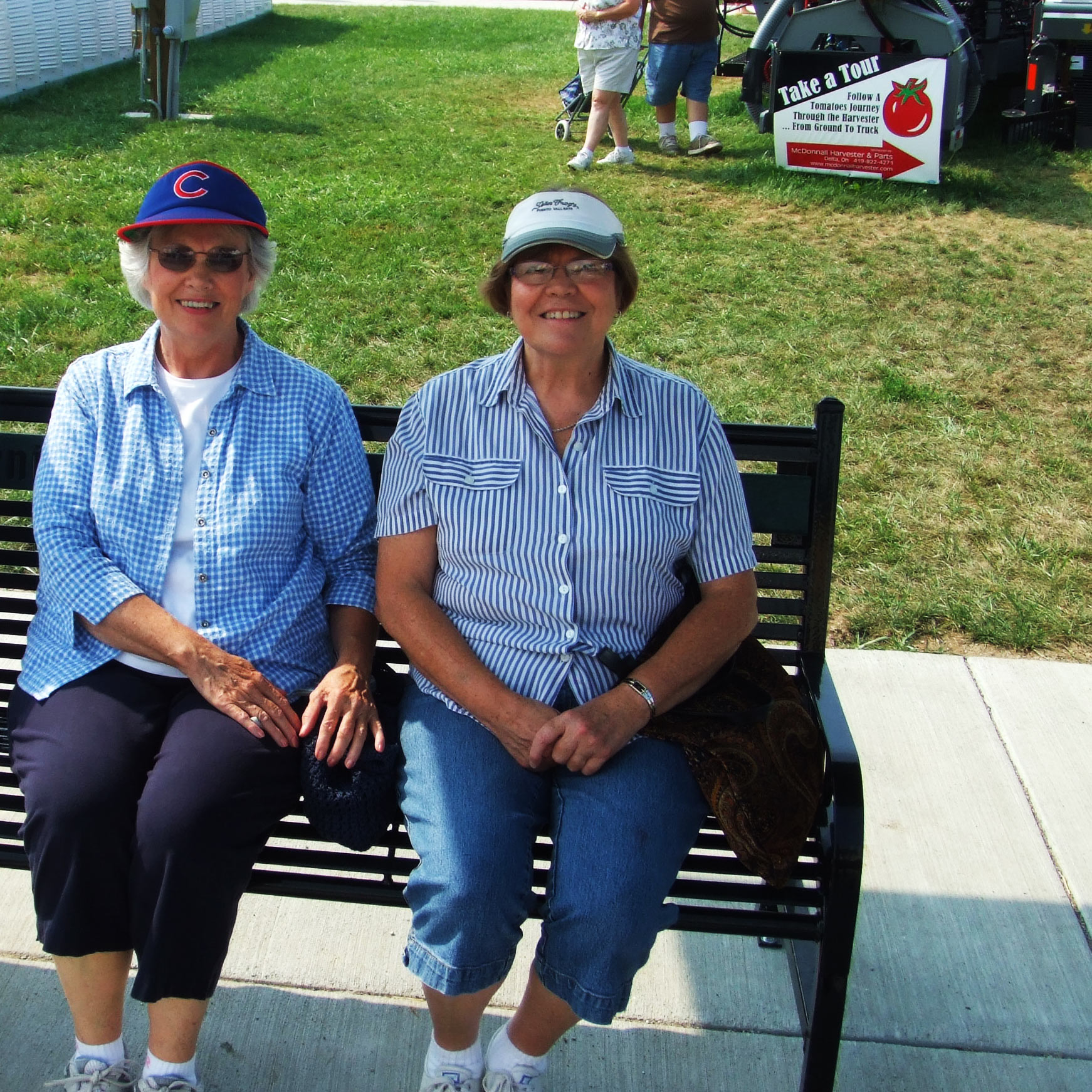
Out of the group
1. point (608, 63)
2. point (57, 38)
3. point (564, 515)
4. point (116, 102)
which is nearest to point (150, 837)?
point (564, 515)

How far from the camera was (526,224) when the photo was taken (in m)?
2.36

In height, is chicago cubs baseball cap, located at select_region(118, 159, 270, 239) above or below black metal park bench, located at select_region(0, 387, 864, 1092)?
above

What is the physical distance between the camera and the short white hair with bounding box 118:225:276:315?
99.5 inches

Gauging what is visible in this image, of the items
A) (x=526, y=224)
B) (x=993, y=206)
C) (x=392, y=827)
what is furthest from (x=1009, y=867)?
(x=993, y=206)

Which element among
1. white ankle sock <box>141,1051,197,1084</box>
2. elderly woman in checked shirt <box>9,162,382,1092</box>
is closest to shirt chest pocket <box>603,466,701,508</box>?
elderly woman in checked shirt <box>9,162,382,1092</box>

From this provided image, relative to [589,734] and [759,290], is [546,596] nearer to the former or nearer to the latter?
[589,734]

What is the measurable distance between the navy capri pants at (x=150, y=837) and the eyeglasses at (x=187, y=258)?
0.91 meters

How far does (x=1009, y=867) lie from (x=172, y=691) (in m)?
2.05

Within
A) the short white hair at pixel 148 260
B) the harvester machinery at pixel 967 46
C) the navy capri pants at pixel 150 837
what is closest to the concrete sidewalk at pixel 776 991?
the navy capri pants at pixel 150 837

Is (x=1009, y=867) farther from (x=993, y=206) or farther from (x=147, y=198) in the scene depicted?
(x=993, y=206)

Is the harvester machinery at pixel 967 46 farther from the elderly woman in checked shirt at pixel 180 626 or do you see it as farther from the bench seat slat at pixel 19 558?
the bench seat slat at pixel 19 558

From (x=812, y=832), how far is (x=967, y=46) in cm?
728

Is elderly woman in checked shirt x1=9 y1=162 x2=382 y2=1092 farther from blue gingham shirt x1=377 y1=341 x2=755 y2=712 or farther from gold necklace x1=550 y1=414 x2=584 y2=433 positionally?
gold necklace x1=550 y1=414 x2=584 y2=433

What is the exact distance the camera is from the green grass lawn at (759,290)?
4.54 metres
